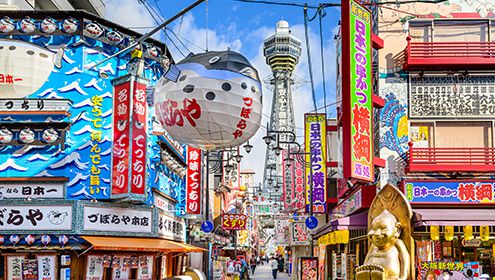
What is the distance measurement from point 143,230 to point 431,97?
10078mm

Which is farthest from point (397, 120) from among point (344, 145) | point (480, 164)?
point (344, 145)

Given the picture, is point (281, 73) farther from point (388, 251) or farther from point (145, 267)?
point (388, 251)

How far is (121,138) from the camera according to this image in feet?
61.5

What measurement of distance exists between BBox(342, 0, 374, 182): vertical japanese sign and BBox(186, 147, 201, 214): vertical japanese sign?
32.2ft

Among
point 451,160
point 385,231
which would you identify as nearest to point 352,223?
point 451,160

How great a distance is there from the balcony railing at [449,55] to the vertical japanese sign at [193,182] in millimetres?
9599

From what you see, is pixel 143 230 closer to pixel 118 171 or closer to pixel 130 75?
pixel 118 171

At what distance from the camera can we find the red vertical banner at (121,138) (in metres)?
18.5

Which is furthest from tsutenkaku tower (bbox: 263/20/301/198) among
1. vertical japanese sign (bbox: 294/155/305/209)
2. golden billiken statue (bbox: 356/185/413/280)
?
golden billiken statue (bbox: 356/185/413/280)

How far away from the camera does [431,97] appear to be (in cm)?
2033

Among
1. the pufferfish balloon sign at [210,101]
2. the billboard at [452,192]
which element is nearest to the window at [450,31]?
the billboard at [452,192]

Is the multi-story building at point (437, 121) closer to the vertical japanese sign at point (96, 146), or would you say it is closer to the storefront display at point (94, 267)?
the storefront display at point (94, 267)

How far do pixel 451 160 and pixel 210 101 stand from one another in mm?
11873

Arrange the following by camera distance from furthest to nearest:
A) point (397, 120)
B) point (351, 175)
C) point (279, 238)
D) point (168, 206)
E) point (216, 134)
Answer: point (279, 238) → point (168, 206) → point (397, 120) → point (351, 175) → point (216, 134)
